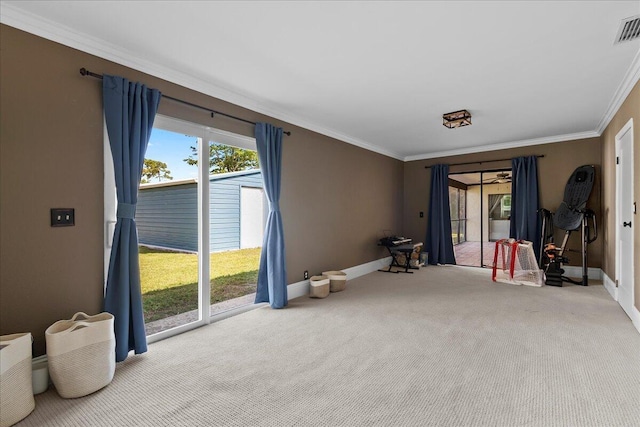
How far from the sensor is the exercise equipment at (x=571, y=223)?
15.9 feet

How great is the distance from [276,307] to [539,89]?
3.85 metres

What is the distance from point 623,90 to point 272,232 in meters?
4.19

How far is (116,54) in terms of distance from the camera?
2.51m

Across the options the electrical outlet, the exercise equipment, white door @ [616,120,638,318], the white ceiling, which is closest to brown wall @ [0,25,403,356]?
the electrical outlet

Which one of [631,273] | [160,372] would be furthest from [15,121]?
[631,273]

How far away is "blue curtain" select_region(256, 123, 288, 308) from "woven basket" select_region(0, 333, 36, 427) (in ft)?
7.22

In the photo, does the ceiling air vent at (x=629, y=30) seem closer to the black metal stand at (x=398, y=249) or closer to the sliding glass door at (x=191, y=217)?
the sliding glass door at (x=191, y=217)

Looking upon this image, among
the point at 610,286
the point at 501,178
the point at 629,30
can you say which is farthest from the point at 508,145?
the point at 629,30

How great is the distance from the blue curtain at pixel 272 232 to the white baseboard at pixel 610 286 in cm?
423

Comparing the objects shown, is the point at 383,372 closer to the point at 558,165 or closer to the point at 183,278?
the point at 183,278

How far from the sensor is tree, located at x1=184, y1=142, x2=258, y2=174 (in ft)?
10.9

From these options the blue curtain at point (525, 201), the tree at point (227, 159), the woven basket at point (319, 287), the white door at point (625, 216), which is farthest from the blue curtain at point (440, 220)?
the tree at point (227, 159)

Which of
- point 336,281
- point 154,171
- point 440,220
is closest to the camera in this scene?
point 154,171

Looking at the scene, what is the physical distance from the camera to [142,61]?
2664 mm
